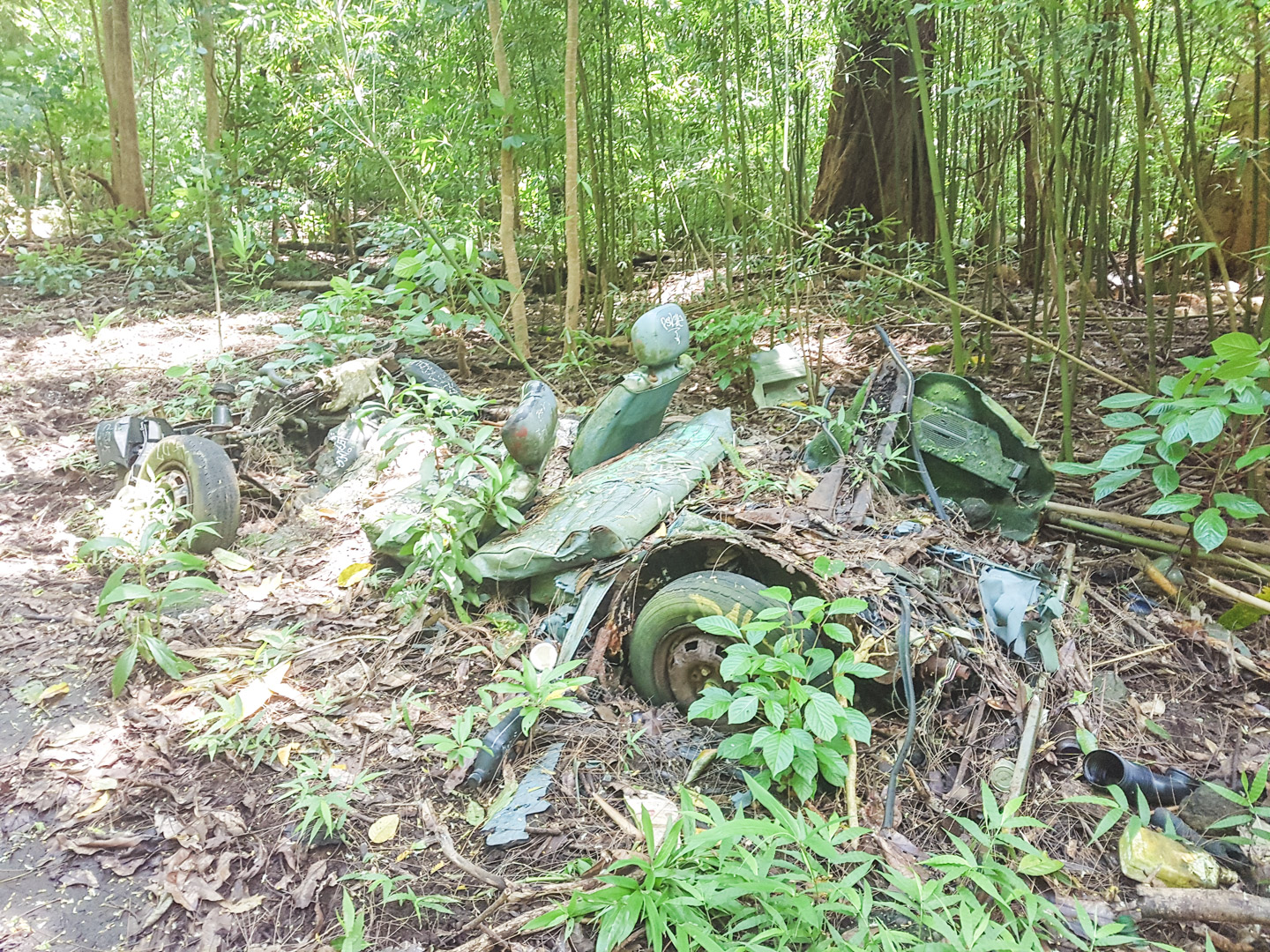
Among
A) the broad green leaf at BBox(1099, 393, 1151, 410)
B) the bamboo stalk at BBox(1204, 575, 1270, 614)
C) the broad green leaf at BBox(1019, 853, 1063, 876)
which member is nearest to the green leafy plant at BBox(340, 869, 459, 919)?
the broad green leaf at BBox(1019, 853, 1063, 876)

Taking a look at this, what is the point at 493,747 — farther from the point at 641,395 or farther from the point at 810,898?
the point at 641,395

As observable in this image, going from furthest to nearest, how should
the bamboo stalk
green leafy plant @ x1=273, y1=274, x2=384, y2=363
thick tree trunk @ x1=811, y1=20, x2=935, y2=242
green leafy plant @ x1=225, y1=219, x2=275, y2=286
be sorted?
green leafy plant @ x1=225, y1=219, x2=275, y2=286 < thick tree trunk @ x1=811, y1=20, x2=935, y2=242 < green leafy plant @ x1=273, y1=274, x2=384, y2=363 < the bamboo stalk

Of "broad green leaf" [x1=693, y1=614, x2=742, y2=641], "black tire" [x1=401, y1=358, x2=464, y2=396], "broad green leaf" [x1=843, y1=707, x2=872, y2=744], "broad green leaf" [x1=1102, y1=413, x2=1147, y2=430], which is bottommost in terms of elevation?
"broad green leaf" [x1=843, y1=707, x2=872, y2=744]

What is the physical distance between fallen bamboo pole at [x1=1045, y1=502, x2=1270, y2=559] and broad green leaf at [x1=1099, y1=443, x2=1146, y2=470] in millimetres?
515

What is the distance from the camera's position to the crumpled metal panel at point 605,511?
271 centimetres

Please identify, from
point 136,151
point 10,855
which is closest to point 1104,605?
point 10,855

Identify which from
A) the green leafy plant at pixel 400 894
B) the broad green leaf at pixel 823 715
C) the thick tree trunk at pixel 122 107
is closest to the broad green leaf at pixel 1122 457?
the broad green leaf at pixel 823 715

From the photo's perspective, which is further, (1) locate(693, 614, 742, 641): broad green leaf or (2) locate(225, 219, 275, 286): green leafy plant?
(2) locate(225, 219, 275, 286): green leafy plant

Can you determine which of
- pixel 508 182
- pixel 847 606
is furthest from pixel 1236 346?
pixel 508 182

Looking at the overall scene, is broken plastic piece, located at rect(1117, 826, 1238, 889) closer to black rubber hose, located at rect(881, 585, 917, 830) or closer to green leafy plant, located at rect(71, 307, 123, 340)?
black rubber hose, located at rect(881, 585, 917, 830)

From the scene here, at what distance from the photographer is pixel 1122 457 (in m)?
2.44

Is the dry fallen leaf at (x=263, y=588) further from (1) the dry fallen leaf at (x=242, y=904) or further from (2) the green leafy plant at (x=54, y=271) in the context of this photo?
(2) the green leafy plant at (x=54, y=271)

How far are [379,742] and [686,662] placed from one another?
96 centimetres

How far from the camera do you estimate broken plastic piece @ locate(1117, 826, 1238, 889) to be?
1783 millimetres
